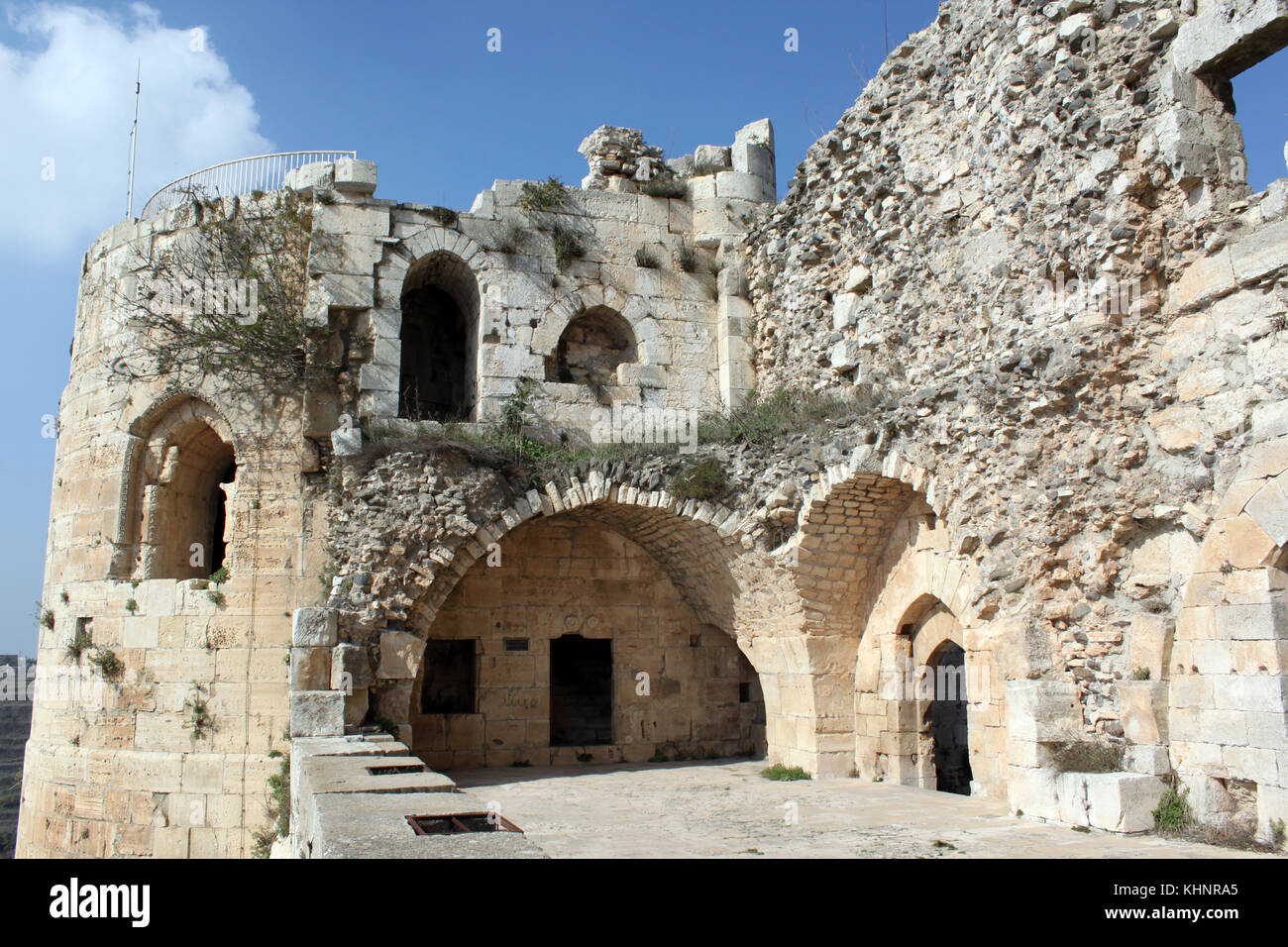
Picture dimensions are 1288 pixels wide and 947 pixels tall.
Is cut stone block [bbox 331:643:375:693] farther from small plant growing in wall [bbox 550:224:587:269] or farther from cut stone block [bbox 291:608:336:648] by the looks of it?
small plant growing in wall [bbox 550:224:587:269]

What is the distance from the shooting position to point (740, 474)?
10438 millimetres

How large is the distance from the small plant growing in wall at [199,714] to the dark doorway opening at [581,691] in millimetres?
3909

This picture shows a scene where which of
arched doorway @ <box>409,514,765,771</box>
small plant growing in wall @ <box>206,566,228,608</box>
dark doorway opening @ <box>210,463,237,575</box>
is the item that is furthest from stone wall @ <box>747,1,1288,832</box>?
dark doorway opening @ <box>210,463,237,575</box>

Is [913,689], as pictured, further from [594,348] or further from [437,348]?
[437,348]

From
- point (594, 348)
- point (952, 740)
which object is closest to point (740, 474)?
point (594, 348)

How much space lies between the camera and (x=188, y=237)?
11.4 metres

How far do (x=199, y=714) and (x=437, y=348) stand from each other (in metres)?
5.26

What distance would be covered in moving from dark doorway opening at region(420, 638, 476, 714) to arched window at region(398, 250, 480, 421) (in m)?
2.76

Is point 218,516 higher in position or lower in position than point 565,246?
lower

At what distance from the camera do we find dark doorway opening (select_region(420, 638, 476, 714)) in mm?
11891

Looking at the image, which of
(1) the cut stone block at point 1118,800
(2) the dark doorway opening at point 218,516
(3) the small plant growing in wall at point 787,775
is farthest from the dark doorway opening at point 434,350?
(1) the cut stone block at point 1118,800
